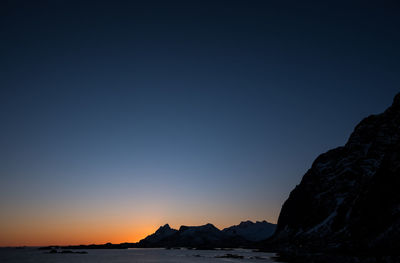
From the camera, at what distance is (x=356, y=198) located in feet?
235

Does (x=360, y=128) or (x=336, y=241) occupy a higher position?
(x=360, y=128)

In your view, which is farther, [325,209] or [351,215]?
[325,209]

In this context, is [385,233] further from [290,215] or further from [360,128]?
[290,215]

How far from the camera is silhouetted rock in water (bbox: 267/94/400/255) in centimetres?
5109

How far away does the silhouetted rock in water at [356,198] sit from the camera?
51.1 meters

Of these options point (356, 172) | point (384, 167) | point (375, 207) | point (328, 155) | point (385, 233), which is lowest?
point (385, 233)

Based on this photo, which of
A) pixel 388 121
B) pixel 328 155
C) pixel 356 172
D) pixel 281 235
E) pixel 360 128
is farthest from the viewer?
pixel 281 235

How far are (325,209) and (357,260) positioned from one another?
9083cm

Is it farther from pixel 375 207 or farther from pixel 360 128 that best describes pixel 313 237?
pixel 360 128

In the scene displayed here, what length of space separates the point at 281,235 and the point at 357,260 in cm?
14520

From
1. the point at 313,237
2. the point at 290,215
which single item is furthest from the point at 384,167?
the point at 290,215

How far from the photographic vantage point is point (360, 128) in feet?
443

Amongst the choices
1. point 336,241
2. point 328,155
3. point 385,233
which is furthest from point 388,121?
point 328,155

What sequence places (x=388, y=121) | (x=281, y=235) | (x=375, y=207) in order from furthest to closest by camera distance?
(x=281, y=235), (x=388, y=121), (x=375, y=207)
